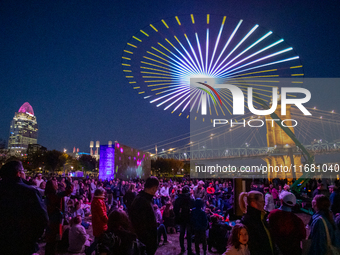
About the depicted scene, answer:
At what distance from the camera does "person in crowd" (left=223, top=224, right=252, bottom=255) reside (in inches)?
123

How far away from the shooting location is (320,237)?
11.2ft

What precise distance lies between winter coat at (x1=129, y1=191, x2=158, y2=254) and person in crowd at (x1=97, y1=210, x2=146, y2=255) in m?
0.43

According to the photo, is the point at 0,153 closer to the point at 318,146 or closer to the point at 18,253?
the point at 18,253

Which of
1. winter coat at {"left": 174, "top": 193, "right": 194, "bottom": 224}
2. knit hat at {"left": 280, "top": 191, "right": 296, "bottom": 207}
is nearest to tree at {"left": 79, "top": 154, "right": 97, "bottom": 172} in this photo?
winter coat at {"left": 174, "top": 193, "right": 194, "bottom": 224}

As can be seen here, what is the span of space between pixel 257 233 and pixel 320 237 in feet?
3.36

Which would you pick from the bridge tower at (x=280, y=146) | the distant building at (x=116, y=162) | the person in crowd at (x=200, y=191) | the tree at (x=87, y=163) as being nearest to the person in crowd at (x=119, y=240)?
the person in crowd at (x=200, y=191)

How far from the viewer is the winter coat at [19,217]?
2.87m

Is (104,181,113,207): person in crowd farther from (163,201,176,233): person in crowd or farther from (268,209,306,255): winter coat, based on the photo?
(268,209,306,255): winter coat

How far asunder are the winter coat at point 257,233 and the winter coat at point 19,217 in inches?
105

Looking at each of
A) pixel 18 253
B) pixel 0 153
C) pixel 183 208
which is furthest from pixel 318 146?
pixel 0 153

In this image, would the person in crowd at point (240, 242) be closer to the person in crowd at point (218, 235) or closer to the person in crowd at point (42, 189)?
the person in crowd at point (218, 235)

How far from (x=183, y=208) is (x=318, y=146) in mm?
65414

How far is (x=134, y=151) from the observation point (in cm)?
3328

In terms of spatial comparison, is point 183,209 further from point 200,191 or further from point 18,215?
point 18,215
